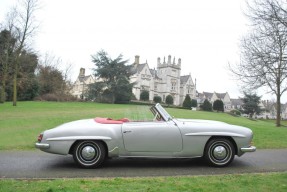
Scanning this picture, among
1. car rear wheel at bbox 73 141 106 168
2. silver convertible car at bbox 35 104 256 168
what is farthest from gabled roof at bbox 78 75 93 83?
car rear wheel at bbox 73 141 106 168

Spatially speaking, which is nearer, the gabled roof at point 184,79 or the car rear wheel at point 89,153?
the car rear wheel at point 89,153

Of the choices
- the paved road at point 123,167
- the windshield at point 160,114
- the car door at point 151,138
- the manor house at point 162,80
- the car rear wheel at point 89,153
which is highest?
the manor house at point 162,80

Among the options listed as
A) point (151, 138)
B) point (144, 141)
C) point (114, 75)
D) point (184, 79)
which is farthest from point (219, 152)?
point (184, 79)

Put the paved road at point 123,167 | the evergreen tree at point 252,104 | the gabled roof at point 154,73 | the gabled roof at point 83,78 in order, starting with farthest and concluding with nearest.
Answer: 1. the gabled roof at point 83,78
2. the gabled roof at point 154,73
3. the evergreen tree at point 252,104
4. the paved road at point 123,167

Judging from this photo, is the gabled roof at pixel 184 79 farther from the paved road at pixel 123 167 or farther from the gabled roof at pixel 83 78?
the paved road at pixel 123 167

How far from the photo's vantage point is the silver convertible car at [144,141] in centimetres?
642

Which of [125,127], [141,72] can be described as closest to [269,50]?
[125,127]

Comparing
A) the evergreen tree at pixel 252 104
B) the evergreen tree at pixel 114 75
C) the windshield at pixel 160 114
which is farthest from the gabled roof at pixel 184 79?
the windshield at pixel 160 114

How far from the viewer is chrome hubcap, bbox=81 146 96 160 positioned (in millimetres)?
6414

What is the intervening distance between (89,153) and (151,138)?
4.12 feet

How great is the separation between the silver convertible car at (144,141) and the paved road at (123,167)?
26 cm

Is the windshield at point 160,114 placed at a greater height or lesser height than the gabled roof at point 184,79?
lesser

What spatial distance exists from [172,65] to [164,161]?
280 feet

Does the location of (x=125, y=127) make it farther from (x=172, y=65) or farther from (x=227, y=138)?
(x=172, y=65)
